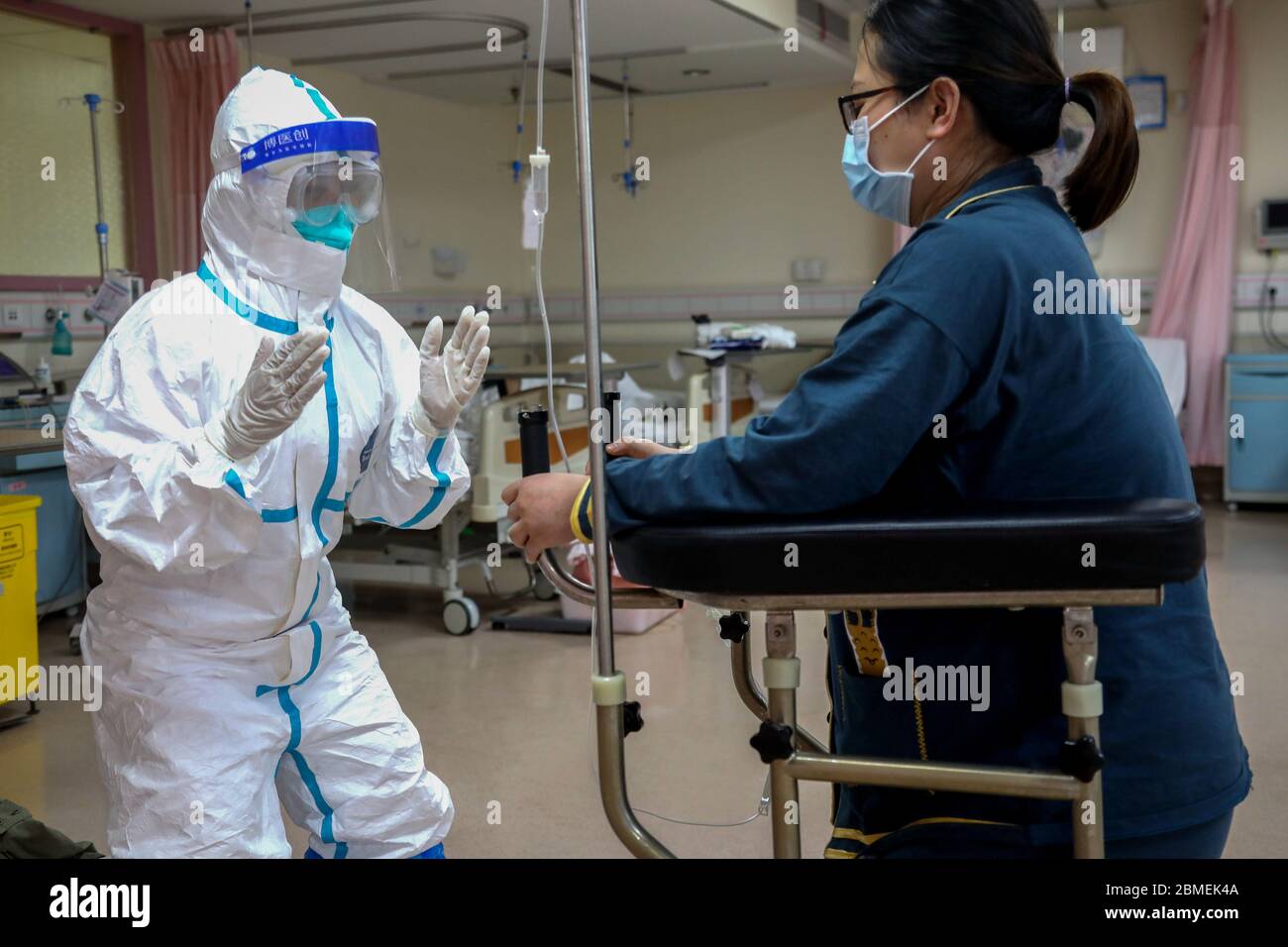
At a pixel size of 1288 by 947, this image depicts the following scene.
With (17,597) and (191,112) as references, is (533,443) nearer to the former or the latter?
(17,597)

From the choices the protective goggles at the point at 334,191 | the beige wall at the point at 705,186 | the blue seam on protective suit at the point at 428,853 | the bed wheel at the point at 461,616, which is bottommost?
the bed wheel at the point at 461,616

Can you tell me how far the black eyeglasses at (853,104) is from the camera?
4.23ft

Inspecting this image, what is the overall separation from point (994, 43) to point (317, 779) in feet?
4.65

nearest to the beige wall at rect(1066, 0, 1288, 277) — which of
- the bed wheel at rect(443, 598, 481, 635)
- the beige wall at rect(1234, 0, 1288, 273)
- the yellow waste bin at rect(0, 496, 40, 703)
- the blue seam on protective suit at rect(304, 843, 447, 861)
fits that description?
the beige wall at rect(1234, 0, 1288, 273)

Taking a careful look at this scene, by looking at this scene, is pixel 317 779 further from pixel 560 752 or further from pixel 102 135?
pixel 102 135

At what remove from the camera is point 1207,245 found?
6.34m

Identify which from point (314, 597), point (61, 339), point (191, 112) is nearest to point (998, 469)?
point (314, 597)

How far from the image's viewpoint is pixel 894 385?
1.09 meters

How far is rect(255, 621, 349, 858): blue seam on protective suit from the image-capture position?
1910mm

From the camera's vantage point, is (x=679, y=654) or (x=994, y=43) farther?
(x=679, y=654)

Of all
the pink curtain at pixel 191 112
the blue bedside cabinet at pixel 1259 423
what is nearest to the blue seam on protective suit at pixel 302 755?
the pink curtain at pixel 191 112

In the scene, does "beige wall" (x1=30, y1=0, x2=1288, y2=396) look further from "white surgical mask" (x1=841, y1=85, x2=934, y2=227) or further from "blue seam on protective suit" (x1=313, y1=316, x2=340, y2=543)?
"white surgical mask" (x1=841, y1=85, x2=934, y2=227)

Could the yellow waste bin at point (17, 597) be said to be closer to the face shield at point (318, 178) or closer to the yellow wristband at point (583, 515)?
the face shield at point (318, 178)
